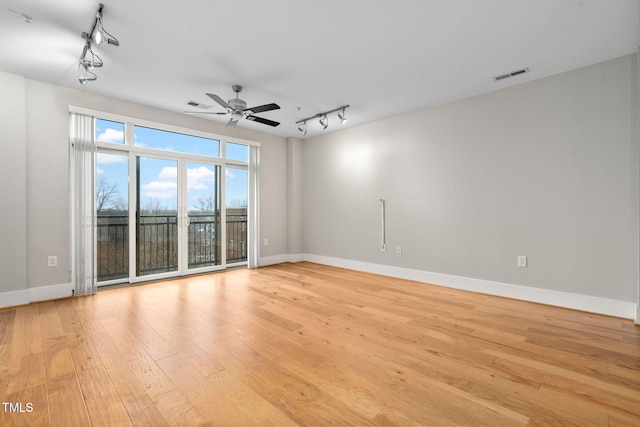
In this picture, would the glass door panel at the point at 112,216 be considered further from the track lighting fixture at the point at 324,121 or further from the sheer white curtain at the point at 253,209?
the track lighting fixture at the point at 324,121

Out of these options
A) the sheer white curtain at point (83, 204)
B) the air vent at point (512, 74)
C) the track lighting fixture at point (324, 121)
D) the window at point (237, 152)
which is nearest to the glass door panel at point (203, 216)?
the window at point (237, 152)

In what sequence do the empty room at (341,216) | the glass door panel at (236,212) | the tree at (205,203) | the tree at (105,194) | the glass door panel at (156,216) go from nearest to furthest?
1. the empty room at (341,216)
2. the tree at (105,194)
3. the glass door panel at (156,216)
4. the tree at (205,203)
5. the glass door panel at (236,212)

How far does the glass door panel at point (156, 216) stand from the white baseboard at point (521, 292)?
3449 mm

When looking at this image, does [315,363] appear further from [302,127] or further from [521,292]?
[302,127]

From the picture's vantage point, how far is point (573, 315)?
3.07 meters

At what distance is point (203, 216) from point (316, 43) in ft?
11.8

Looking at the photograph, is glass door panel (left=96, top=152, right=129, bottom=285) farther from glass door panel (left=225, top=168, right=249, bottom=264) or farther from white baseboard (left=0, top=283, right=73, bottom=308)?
glass door panel (left=225, top=168, right=249, bottom=264)

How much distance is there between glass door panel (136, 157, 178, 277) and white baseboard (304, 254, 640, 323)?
3449 millimetres

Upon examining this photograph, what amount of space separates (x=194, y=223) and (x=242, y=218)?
0.99 metres

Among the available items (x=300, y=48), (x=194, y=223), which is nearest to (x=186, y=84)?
(x=300, y=48)

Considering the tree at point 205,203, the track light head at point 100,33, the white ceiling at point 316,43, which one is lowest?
the tree at point 205,203

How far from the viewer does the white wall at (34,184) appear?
11.2ft

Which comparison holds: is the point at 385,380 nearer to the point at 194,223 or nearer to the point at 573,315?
the point at 573,315

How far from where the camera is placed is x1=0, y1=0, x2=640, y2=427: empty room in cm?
182
